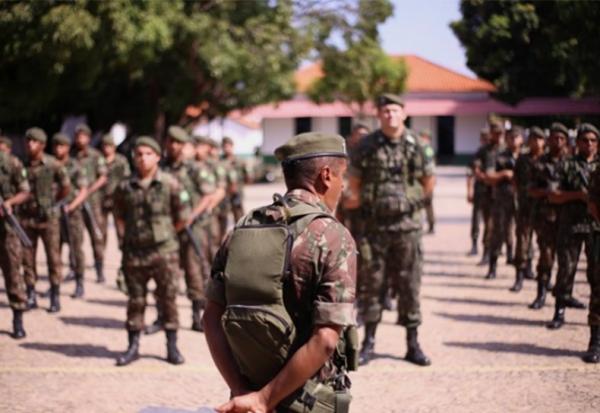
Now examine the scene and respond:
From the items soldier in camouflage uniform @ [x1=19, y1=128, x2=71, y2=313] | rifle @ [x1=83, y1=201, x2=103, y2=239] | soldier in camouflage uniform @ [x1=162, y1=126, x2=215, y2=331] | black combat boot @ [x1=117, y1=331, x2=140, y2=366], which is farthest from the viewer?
rifle @ [x1=83, y1=201, x2=103, y2=239]

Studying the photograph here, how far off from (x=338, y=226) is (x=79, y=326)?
702cm

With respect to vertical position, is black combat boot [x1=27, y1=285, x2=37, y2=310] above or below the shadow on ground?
above

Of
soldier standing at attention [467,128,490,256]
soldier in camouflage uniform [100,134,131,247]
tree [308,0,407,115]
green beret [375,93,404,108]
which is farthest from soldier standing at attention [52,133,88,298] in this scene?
tree [308,0,407,115]

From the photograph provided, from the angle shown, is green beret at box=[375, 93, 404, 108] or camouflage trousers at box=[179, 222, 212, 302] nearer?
green beret at box=[375, 93, 404, 108]

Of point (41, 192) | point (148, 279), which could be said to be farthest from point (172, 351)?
point (41, 192)

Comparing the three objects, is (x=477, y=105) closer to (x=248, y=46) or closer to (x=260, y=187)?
(x=260, y=187)

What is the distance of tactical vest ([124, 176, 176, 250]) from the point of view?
7.79 m

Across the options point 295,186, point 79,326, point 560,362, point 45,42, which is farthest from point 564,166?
point 45,42

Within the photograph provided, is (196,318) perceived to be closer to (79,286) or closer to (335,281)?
(79,286)

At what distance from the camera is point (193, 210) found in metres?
10.3

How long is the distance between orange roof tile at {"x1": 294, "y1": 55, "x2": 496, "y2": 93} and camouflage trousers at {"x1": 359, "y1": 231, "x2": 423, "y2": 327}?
47.9 meters

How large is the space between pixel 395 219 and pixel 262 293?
4.59 m

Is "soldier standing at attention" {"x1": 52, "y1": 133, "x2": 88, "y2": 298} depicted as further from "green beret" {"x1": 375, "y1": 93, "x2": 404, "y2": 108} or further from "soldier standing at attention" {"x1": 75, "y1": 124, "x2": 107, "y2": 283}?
"green beret" {"x1": 375, "y1": 93, "x2": 404, "y2": 108}

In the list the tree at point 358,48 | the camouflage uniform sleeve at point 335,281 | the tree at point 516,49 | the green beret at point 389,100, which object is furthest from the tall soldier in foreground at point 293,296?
the tree at point 358,48
